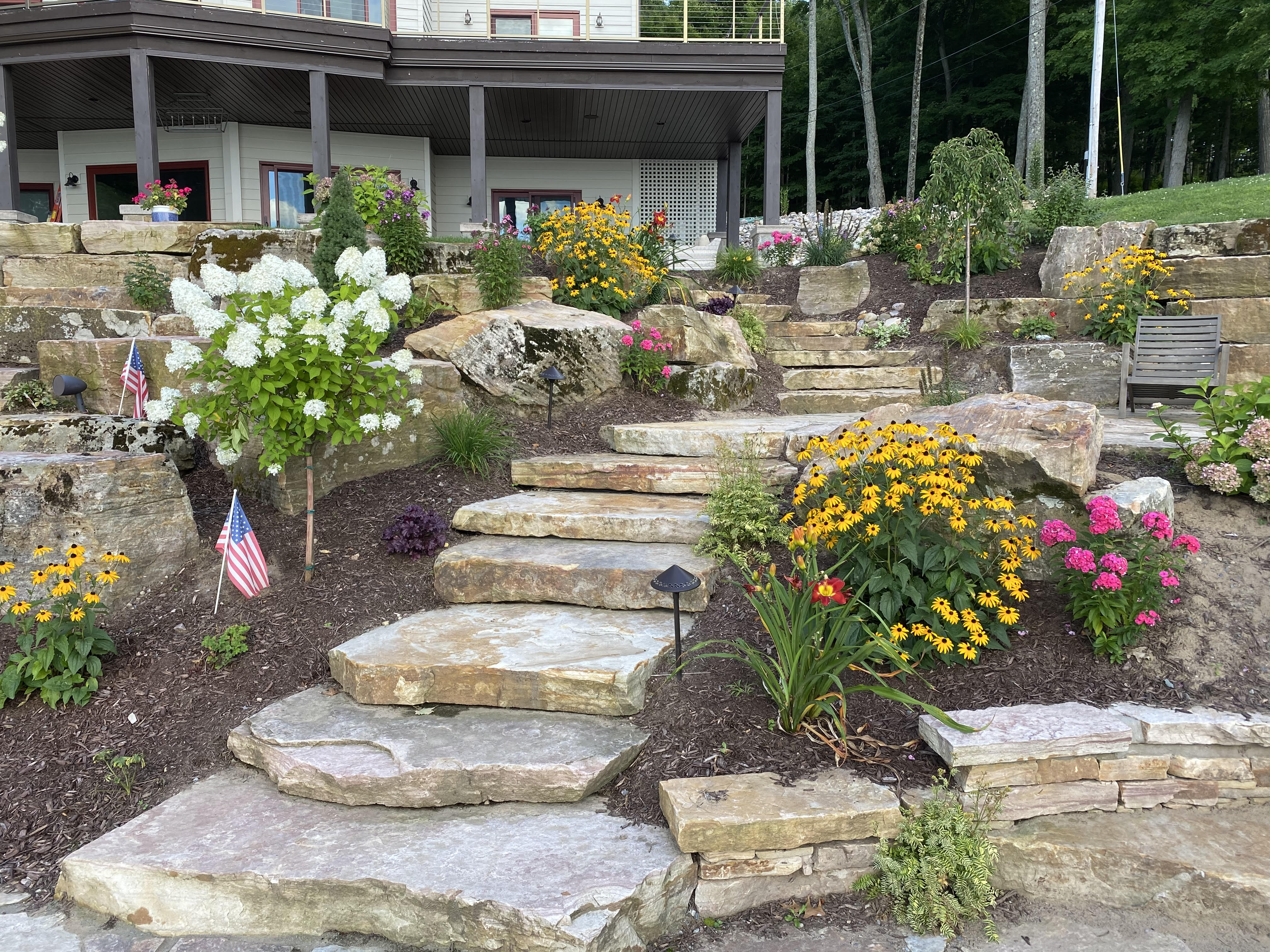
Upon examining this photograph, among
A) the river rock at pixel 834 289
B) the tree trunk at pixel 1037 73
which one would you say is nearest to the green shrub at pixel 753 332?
the river rock at pixel 834 289

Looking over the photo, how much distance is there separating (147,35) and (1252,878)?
13476mm

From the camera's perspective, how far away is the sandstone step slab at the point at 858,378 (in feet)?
24.6

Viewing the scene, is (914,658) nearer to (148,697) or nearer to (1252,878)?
(1252,878)

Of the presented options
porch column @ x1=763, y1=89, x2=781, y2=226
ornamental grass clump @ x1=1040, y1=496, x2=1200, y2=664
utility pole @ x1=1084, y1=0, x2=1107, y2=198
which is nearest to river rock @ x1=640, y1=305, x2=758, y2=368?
ornamental grass clump @ x1=1040, y1=496, x2=1200, y2=664

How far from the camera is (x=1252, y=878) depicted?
2.38 meters

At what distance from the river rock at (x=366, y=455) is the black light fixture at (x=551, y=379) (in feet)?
1.99

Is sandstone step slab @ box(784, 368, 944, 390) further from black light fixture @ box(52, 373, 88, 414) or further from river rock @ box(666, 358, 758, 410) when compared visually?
black light fixture @ box(52, 373, 88, 414)

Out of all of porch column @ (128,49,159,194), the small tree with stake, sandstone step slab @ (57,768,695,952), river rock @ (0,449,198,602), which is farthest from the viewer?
porch column @ (128,49,159,194)

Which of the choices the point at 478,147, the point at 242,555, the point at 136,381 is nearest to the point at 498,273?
the point at 136,381

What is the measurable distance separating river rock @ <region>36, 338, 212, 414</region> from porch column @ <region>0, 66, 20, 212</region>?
619cm

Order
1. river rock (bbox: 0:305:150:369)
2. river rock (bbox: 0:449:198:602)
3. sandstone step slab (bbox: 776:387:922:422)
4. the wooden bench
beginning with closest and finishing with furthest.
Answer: river rock (bbox: 0:449:198:602) < river rock (bbox: 0:305:150:369) < the wooden bench < sandstone step slab (bbox: 776:387:922:422)

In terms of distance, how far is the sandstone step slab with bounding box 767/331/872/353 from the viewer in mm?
8352

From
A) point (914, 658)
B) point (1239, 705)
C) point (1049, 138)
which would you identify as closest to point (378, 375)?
point (914, 658)

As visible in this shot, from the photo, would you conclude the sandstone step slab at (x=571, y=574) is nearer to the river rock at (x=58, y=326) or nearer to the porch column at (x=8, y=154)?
the river rock at (x=58, y=326)
